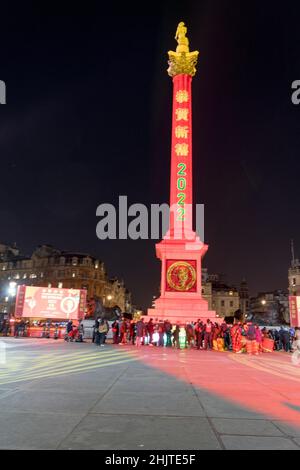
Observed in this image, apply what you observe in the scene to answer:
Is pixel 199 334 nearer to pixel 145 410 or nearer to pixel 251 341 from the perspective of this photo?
pixel 251 341

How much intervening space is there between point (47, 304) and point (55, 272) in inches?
2421

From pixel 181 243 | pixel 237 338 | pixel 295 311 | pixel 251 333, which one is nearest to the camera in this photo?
pixel 251 333

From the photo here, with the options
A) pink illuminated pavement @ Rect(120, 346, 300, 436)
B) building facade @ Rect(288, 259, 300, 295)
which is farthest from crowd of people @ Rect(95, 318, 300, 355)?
building facade @ Rect(288, 259, 300, 295)

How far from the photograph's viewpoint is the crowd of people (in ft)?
71.4

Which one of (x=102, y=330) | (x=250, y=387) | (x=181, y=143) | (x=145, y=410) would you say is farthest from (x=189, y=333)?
(x=181, y=143)

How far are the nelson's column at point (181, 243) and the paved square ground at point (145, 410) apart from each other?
19966mm

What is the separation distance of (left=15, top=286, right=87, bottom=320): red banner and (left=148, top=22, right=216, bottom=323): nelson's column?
19.5 feet

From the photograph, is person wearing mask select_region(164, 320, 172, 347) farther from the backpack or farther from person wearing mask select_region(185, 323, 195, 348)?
the backpack

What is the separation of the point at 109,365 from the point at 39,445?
871 cm

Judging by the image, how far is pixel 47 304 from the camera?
2977cm

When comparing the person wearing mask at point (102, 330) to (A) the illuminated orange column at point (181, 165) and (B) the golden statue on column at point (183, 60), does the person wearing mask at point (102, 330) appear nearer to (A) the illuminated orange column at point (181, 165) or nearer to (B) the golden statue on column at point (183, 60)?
(A) the illuminated orange column at point (181, 165)

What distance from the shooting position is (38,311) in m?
29.5

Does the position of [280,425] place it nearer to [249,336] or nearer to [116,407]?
[116,407]
